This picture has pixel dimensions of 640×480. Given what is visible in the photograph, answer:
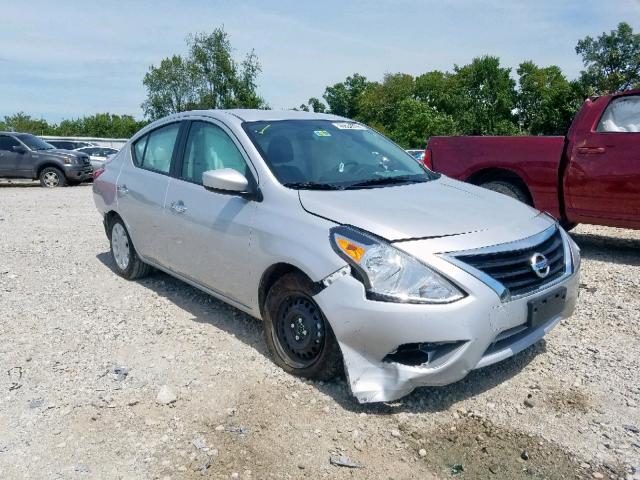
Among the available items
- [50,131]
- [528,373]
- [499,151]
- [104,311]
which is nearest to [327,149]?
[528,373]

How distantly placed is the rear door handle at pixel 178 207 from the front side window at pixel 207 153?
0.21 m

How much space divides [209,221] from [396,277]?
1.69m

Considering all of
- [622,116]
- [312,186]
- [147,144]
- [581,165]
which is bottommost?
[312,186]

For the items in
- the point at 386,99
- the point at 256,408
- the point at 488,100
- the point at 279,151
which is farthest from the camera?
the point at 386,99

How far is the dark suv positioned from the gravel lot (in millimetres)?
13558

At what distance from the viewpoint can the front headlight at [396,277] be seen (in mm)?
2830

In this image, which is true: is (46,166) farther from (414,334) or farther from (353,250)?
(414,334)

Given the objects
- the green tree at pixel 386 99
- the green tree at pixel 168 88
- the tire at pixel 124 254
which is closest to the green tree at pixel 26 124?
the green tree at pixel 168 88

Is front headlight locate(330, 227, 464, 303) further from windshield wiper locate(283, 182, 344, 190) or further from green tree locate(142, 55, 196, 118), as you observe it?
green tree locate(142, 55, 196, 118)

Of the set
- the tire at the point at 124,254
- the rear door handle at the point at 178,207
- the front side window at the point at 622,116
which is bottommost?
the tire at the point at 124,254

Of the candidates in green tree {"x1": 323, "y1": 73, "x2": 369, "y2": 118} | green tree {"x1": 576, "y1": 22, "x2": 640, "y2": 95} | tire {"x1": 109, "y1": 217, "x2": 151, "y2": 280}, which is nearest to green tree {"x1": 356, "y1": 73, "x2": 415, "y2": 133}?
green tree {"x1": 323, "y1": 73, "x2": 369, "y2": 118}

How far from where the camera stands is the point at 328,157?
4031mm

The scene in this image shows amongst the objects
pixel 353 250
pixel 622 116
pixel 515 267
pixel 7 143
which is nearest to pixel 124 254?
pixel 353 250

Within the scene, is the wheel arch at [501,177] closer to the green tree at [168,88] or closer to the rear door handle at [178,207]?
the rear door handle at [178,207]
